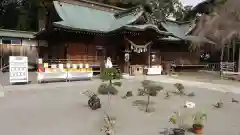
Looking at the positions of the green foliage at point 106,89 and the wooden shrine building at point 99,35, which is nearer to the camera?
the green foliage at point 106,89

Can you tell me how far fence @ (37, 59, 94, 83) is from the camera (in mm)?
12562

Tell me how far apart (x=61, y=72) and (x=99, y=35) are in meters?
6.25

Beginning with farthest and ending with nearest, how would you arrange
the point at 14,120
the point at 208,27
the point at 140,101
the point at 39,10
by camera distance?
1. the point at 39,10
2. the point at 208,27
3. the point at 140,101
4. the point at 14,120

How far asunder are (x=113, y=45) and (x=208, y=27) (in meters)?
7.96

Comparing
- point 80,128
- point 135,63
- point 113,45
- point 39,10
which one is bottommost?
A: point 80,128

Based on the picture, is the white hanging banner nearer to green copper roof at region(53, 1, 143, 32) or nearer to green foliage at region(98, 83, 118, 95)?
green copper roof at region(53, 1, 143, 32)

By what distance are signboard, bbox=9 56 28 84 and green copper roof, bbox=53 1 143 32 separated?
5001 millimetres

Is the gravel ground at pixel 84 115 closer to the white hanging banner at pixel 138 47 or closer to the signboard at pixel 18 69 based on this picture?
the signboard at pixel 18 69

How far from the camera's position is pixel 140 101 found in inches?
343

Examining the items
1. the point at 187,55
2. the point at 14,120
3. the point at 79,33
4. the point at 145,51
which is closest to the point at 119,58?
the point at 145,51

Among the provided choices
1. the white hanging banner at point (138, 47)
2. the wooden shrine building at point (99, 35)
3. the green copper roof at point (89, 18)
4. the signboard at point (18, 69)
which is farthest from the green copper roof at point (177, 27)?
the signboard at point (18, 69)

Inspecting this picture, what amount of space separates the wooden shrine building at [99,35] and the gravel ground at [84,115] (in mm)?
8032

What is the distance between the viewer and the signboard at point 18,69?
37.1 feet

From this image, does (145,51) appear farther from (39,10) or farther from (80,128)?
(39,10)
